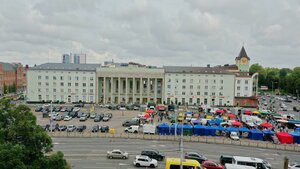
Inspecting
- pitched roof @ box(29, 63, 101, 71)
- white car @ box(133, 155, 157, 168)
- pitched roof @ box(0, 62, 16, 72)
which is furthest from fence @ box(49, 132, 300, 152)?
pitched roof @ box(0, 62, 16, 72)

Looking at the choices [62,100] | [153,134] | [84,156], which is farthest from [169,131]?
[62,100]

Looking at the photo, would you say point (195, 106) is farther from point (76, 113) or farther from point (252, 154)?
point (252, 154)

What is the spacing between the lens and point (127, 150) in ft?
108

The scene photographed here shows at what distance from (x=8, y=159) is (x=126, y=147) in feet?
70.2

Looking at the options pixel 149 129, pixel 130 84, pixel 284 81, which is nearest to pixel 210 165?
pixel 149 129

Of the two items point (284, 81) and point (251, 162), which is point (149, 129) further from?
point (284, 81)

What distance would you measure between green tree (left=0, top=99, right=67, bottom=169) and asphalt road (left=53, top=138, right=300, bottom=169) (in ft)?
38.4

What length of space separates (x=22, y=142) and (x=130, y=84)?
73481 mm

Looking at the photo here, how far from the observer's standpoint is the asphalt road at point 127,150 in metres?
28.1

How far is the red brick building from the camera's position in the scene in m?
112

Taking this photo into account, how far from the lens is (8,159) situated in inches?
541

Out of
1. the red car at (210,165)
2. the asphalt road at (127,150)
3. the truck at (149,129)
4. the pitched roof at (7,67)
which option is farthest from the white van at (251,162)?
the pitched roof at (7,67)

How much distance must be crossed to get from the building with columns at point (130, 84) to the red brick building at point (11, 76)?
40657 mm

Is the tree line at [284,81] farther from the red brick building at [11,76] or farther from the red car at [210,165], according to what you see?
the red brick building at [11,76]
